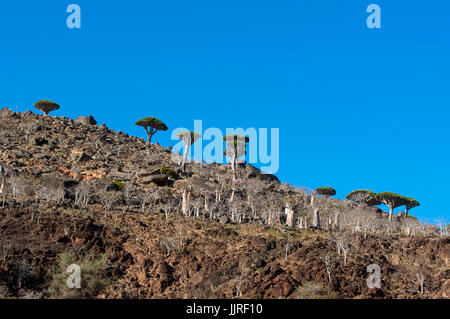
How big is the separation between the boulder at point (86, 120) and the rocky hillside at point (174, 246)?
113 feet

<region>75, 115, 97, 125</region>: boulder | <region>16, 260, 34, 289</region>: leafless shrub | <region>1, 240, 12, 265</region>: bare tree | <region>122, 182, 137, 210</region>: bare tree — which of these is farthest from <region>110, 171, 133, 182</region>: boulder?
<region>75, 115, 97, 125</region>: boulder

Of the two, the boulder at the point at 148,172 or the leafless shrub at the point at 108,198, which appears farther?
the boulder at the point at 148,172

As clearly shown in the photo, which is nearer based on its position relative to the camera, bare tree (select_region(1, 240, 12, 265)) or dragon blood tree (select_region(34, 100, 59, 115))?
bare tree (select_region(1, 240, 12, 265))

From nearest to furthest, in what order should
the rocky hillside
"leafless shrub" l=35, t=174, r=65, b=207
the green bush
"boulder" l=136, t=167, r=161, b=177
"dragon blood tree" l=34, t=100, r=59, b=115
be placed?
the green bush < the rocky hillside < "leafless shrub" l=35, t=174, r=65, b=207 < "boulder" l=136, t=167, r=161, b=177 < "dragon blood tree" l=34, t=100, r=59, b=115

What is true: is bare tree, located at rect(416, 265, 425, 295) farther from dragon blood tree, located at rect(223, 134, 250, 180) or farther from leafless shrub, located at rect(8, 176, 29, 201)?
dragon blood tree, located at rect(223, 134, 250, 180)

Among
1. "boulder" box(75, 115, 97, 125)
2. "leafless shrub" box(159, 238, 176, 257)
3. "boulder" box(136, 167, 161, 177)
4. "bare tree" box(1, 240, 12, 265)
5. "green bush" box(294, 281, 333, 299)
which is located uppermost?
"boulder" box(75, 115, 97, 125)

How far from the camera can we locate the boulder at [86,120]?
10853cm

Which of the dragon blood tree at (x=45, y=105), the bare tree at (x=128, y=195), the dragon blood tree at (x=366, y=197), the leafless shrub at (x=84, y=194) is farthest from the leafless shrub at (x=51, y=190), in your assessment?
the dragon blood tree at (x=366, y=197)

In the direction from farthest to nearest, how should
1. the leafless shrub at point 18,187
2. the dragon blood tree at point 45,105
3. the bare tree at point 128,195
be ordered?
the dragon blood tree at point 45,105 → the bare tree at point 128,195 → the leafless shrub at point 18,187

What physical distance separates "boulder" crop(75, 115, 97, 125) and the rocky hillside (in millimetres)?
34491

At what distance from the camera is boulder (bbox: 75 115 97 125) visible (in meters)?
109

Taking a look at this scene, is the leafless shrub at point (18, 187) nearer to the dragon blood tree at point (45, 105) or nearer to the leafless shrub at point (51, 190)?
the leafless shrub at point (51, 190)

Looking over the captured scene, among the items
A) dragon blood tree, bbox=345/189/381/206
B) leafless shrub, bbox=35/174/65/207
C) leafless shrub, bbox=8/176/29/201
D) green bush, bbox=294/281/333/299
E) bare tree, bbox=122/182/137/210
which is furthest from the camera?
dragon blood tree, bbox=345/189/381/206

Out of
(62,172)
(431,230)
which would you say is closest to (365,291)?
(431,230)
